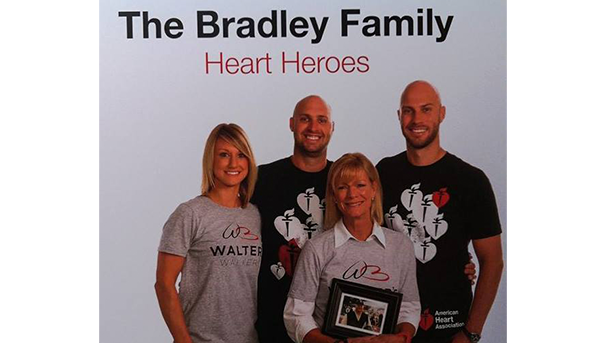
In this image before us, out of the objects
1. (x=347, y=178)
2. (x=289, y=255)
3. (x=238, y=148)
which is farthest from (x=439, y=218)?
(x=238, y=148)

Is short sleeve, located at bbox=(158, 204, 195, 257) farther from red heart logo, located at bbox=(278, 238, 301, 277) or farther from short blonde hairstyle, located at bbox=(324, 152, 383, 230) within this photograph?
short blonde hairstyle, located at bbox=(324, 152, 383, 230)

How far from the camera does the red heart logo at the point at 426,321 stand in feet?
12.2

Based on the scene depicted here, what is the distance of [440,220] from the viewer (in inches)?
146

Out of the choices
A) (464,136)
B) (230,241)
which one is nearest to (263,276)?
(230,241)

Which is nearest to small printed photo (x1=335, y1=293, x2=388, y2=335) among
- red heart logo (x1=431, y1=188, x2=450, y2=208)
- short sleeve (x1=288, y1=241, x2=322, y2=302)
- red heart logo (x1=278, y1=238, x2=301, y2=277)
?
short sleeve (x1=288, y1=241, x2=322, y2=302)

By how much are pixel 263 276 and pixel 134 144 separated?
75 cm

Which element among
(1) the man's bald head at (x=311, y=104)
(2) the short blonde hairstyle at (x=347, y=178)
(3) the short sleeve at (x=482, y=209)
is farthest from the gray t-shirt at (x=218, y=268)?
(3) the short sleeve at (x=482, y=209)

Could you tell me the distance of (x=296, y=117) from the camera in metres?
3.66

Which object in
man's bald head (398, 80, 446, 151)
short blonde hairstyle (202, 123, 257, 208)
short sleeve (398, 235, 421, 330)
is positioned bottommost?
short sleeve (398, 235, 421, 330)

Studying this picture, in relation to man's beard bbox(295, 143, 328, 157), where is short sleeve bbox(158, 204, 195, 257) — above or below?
below

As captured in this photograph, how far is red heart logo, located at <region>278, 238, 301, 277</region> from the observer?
366 cm

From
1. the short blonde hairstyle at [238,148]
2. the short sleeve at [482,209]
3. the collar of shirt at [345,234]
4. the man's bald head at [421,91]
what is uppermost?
the man's bald head at [421,91]

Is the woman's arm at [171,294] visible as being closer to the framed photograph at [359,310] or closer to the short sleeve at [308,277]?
the short sleeve at [308,277]

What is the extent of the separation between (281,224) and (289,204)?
0.09 meters
